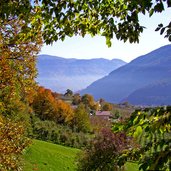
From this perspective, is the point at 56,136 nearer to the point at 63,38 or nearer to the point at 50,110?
the point at 50,110

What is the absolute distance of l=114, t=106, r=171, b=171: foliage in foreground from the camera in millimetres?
4586

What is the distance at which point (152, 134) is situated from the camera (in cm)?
589

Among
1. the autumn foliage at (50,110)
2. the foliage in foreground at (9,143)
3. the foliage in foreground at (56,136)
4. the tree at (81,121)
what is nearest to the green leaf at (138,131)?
the foliage in foreground at (9,143)

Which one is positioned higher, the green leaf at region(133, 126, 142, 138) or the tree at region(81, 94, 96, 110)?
the green leaf at region(133, 126, 142, 138)

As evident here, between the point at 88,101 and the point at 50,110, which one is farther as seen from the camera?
the point at 88,101

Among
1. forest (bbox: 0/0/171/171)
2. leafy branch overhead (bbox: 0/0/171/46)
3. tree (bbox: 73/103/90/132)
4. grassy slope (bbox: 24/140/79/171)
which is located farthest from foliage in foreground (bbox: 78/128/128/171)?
tree (bbox: 73/103/90/132)

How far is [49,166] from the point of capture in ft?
174

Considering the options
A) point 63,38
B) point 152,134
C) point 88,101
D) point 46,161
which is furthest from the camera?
point 88,101

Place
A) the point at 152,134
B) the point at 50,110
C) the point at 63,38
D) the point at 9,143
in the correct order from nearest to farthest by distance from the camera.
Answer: the point at 152,134, the point at 63,38, the point at 9,143, the point at 50,110

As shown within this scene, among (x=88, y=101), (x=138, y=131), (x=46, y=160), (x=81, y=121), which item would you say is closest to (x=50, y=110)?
(x=81, y=121)

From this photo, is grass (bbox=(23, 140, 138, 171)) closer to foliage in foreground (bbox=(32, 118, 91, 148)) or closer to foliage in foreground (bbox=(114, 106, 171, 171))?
foliage in foreground (bbox=(32, 118, 91, 148))

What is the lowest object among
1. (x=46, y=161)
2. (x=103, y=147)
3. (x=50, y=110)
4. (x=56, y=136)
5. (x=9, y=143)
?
(x=56, y=136)

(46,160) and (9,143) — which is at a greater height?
(9,143)

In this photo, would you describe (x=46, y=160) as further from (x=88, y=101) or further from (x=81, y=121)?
(x=88, y=101)
